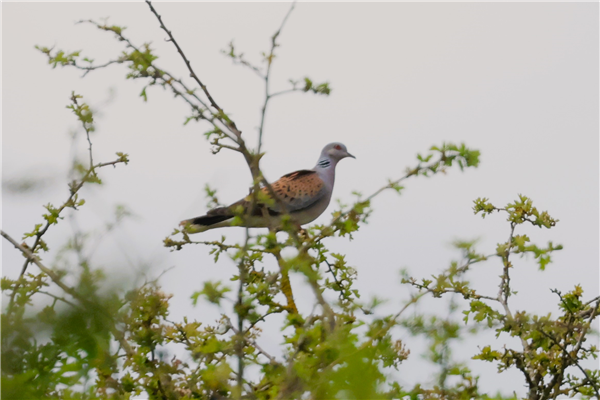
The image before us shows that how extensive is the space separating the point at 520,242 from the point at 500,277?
1.80 meters

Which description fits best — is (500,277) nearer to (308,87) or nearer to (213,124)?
(308,87)

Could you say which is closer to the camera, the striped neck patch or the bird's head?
the striped neck patch

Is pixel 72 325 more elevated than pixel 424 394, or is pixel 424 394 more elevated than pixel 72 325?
pixel 424 394

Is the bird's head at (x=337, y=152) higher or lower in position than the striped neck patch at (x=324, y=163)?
higher

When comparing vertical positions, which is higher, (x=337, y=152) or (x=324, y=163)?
(x=337, y=152)

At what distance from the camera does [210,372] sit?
1418 millimetres

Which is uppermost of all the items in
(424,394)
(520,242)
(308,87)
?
(308,87)

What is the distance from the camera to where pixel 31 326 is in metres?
0.82

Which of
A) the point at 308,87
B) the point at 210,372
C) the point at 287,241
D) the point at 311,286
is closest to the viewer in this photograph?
the point at 210,372

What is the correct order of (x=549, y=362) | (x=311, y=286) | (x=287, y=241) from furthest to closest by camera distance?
(x=549, y=362) → (x=287, y=241) → (x=311, y=286)

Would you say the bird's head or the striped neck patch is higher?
the bird's head

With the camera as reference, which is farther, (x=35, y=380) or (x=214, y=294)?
(x=214, y=294)

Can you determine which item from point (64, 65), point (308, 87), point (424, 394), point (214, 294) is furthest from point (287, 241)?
point (64, 65)

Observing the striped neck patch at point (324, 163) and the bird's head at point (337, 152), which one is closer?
the striped neck patch at point (324, 163)
